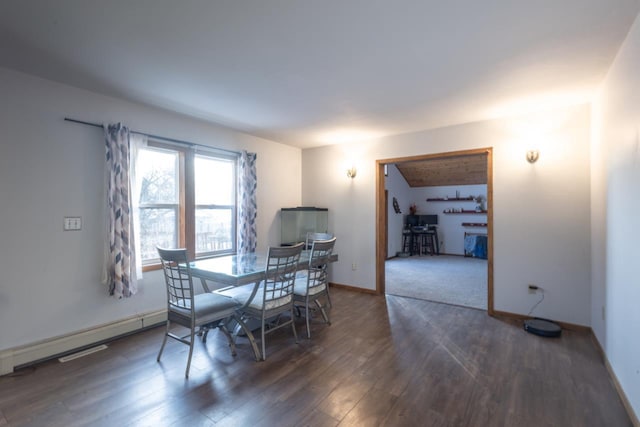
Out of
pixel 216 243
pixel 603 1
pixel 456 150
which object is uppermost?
pixel 603 1

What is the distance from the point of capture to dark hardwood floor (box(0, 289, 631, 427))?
6.01ft

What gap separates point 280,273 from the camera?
268 centimetres

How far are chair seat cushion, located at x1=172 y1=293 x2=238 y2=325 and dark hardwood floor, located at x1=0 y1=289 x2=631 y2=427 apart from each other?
1.28 ft

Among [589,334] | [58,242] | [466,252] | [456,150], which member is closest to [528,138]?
[456,150]

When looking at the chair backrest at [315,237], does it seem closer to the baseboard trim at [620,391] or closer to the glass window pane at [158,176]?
the glass window pane at [158,176]

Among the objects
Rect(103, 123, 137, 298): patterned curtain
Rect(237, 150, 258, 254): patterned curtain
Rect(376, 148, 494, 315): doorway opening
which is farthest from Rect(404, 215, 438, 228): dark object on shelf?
Rect(103, 123, 137, 298): patterned curtain

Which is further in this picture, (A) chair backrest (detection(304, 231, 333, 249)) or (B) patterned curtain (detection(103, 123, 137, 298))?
(A) chair backrest (detection(304, 231, 333, 249))

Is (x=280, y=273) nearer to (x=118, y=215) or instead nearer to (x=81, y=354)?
(x=118, y=215)

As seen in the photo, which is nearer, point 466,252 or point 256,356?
point 256,356

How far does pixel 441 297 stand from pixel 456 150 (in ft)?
7.11

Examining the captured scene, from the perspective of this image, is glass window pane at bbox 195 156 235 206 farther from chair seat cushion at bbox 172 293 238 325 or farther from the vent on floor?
the vent on floor

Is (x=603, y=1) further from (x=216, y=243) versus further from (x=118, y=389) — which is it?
(x=216, y=243)

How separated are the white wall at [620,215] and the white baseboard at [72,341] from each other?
13.4 ft

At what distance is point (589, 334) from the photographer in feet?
10.0
